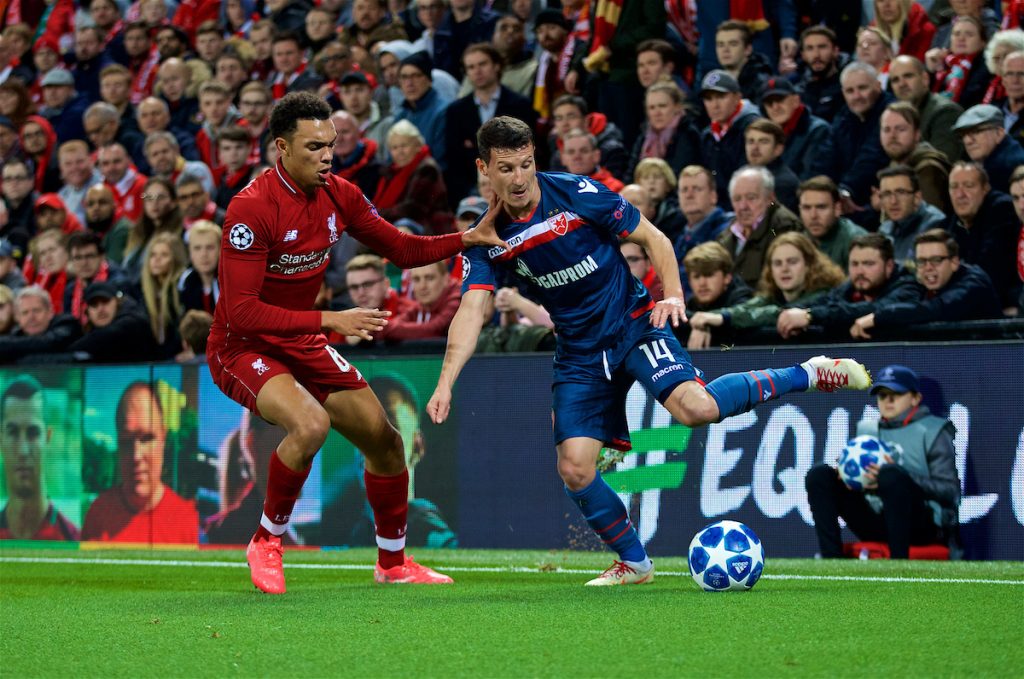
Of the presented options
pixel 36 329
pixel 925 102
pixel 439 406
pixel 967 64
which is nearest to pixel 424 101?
pixel 36 329

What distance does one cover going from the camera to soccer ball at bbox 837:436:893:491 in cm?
933

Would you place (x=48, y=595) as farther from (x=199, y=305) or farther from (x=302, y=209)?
(x=199, y=305)

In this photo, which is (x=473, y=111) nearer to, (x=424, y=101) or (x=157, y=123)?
(x=424, y=101)

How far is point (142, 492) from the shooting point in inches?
501

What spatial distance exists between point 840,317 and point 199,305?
606cm

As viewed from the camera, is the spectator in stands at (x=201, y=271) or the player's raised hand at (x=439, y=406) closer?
the player's raised hand at (x=439, y=406)

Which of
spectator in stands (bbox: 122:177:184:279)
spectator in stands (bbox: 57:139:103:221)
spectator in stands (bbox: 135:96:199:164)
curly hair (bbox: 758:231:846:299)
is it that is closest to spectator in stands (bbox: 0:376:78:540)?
spectator in stands (bbox: 122:177:184:279)

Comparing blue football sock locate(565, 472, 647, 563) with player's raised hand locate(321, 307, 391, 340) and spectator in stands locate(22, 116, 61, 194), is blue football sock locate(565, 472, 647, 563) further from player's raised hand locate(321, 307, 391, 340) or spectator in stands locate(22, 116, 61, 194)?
spectator in stands locate(22, 116, 61, 194)

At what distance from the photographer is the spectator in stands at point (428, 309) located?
11.9 m

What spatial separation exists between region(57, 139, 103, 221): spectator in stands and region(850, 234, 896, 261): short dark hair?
9.91m

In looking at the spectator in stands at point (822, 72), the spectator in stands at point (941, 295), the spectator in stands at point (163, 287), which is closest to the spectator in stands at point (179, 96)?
the spectator in stands at point (163, 287)

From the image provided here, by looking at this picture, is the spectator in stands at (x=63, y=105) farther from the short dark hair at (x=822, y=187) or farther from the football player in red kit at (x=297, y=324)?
the football player in red kit at (x=297, y=324)

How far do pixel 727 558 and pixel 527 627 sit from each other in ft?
5.12

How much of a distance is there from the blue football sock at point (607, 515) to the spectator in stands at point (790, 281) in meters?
3.08
